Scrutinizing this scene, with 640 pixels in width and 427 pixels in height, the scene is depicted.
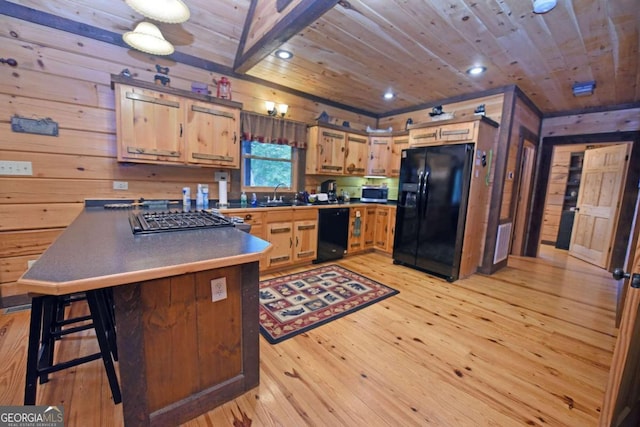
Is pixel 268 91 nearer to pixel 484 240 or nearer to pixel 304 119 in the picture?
pixel 304 119

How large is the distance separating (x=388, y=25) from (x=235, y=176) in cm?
235

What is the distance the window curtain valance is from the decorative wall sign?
1741 millimetres

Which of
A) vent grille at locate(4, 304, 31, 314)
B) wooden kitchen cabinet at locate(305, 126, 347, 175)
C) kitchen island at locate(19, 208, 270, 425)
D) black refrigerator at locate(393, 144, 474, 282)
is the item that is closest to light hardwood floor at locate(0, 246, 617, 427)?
vent grille at locate(4, 304, 31, 314)

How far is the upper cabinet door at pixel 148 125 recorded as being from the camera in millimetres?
2371

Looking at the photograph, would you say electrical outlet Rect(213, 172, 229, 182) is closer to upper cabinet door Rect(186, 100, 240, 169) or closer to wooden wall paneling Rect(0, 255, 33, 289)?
upper cabinet door Rect(186, 100, 240, 169)

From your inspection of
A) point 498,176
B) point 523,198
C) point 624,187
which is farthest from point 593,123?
point 498,176

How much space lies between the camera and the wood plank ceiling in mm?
2037

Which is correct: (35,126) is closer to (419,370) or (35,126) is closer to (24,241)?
(24,241)

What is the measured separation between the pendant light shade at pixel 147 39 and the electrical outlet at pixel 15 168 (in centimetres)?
142

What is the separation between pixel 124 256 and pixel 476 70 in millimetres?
3720

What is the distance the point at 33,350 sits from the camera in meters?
1.14

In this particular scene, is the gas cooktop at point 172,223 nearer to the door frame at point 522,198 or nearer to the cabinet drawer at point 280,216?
the cabinet drawer at point 280,216

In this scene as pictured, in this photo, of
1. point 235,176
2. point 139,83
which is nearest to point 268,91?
point 235,176

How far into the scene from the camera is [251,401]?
1461mm
